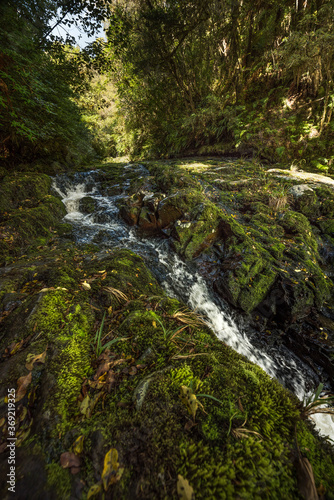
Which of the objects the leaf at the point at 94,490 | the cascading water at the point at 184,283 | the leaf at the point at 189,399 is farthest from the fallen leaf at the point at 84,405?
the cascading water at the point at 184,283

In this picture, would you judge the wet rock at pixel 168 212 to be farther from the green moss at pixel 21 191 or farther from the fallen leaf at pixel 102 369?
the fallen leaf at pixel 102 369

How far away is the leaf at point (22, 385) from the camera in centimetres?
135

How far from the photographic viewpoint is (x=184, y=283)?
176 inches

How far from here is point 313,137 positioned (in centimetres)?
895

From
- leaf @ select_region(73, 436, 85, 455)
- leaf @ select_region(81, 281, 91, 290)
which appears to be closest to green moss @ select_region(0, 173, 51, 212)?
leaf @ select_region(81, 281, 91, 290)

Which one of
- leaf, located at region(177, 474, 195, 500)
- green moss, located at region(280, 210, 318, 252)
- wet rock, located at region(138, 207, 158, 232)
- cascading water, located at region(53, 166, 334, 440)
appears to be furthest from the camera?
wet rock, located at region(138, 207, 158, 232)

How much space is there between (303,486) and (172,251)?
4.35m

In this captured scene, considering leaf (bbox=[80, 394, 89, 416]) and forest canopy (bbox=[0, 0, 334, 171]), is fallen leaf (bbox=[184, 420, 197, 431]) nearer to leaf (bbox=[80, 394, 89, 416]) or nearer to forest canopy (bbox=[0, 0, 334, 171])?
leaf (bbox=[80, 394, 89, 416])

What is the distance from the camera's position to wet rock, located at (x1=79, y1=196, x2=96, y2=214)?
7.03 meters

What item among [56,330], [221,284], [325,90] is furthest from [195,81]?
[56,330]

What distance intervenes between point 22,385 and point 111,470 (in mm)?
903

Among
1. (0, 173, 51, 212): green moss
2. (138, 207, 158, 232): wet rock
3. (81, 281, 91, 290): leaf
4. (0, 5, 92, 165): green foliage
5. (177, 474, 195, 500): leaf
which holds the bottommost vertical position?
(138, 207, 158, 232): wet rock

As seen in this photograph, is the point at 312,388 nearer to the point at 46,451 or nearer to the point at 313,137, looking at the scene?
the point at 46,451

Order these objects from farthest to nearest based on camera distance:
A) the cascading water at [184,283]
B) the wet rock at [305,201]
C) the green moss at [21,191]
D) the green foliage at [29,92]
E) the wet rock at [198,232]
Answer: the wet rock at [305,201] → the green moss at [21,191] → the wet rock at [198,232] → the green foliage at [29,92] → the cascading water at [184,283]
